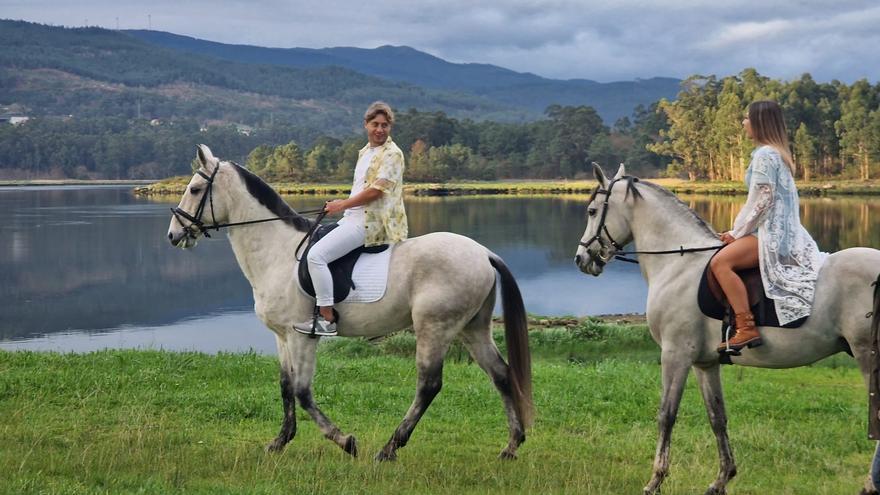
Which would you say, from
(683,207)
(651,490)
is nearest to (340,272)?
(683,207)

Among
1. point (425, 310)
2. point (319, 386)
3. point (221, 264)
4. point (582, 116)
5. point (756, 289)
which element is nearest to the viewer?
Answer: point (756, 289)

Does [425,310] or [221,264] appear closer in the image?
[425,310]

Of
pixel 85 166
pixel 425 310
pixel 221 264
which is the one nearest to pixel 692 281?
pixel 425 310

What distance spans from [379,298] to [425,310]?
15.2 inches

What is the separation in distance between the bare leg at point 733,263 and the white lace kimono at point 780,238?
0.07 meters

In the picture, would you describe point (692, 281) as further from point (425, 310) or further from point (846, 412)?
point (846, 412)

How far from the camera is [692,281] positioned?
20.5 ft

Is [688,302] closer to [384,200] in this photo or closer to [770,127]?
[770,127]

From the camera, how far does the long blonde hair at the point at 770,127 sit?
19.7 feet

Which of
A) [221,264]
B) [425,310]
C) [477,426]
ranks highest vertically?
[425,310]

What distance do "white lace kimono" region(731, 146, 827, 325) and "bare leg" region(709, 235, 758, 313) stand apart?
7cm

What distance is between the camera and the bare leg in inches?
235

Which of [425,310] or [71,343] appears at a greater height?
[425,310]

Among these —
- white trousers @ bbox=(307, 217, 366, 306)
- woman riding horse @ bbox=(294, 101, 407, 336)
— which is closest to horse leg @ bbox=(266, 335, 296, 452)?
woman riding horse @ bbox=(294, 101, 407, 336)
